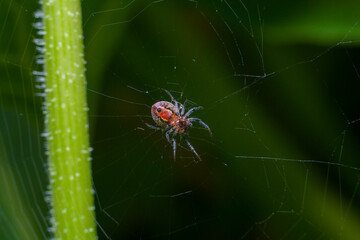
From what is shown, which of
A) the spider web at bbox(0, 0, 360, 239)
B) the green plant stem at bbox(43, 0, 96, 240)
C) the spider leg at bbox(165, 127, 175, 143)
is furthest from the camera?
the spider leg at bbox(165, 127, 175, 143)

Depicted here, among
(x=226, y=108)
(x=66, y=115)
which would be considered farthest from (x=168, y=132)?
(x=66, y=115)

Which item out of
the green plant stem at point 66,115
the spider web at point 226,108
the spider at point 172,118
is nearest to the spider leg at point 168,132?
the spider at point 172,118

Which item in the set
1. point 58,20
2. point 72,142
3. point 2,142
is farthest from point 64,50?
point 2,142

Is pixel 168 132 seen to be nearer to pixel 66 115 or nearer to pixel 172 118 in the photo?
pixel 172 118

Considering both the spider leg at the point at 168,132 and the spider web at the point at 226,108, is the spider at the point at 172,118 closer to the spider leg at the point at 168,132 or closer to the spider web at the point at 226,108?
the spider leg at the point at 168,132

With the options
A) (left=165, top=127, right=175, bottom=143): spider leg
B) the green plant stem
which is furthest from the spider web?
the green plant stem

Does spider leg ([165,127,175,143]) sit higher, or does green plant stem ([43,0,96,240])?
green plant stem ([43,0,96,240])

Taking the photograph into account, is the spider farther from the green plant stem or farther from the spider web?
the green plant stem
